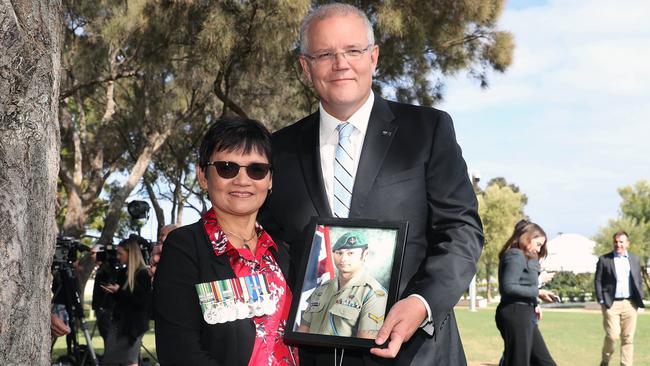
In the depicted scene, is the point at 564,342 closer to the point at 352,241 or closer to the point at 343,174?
the point at 343,174

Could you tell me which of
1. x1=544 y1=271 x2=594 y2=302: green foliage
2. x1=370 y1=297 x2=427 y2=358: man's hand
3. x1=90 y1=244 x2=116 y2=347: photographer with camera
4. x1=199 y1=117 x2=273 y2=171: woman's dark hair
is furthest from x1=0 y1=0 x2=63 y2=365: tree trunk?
x1=544 y1=271 x2=594 y2=302: green foliage

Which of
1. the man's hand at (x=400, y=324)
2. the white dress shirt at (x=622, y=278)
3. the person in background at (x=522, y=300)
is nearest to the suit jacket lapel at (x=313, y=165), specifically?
the man's hand at (x=400, y=324)

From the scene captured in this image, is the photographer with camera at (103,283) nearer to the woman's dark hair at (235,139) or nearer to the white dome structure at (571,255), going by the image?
the woman's dark hair at (235,139)

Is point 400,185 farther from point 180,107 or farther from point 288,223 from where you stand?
point 180,107

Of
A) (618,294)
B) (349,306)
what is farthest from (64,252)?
(349,306)

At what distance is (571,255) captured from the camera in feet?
189

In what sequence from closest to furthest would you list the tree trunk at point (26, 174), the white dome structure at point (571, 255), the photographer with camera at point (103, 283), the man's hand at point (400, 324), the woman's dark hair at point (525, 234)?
the man's hand at point (400, 324)
the tree trunk at point (26, 174)
the woman's dark hair at point (525, 234)
the photographer with camera at point (103, 283)
the white dome structure at point (571, 255)

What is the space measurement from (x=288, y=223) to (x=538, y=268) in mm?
7183

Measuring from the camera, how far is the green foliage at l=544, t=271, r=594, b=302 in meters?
47.8

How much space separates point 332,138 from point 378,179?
274 mm

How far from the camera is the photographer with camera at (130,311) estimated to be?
10147 millimetres

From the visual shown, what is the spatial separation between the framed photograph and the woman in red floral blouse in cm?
14

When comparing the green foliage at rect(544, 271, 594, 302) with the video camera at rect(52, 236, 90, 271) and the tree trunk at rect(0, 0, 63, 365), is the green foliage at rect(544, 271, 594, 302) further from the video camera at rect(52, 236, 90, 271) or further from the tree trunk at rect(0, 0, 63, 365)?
the tree trunk at rect(0, 0, 63, 365)

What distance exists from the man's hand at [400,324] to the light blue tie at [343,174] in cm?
41
